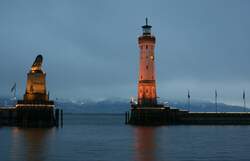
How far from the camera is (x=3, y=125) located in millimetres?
134000

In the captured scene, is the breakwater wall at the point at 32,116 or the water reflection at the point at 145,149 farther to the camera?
the breakwater wall at the point at 32,116

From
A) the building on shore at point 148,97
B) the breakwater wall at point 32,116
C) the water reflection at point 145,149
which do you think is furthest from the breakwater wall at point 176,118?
the water reflection at point 145,149

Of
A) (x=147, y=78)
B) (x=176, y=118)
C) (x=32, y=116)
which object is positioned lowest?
(x=176, y=118)

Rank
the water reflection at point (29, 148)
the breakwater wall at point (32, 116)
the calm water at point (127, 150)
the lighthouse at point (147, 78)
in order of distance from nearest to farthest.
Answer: the water reflection at point (29, 148) → the calm water at point (127, 150) → the breakwater wall at point (32, 116) → the lighthouse at point (147, 78)

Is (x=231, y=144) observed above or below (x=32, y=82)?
below

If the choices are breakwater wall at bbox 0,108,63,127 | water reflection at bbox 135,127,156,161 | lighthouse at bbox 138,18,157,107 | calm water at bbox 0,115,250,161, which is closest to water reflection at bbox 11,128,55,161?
calm water at bbox 0,115,250,161

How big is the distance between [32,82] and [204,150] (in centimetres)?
5912

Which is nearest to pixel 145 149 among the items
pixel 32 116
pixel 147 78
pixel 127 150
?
pixel 127 150

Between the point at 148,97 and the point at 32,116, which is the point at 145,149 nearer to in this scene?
the point at 32,116

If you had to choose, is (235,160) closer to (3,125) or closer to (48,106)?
(48,106)

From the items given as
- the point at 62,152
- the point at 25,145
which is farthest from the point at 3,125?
the point at 62,152

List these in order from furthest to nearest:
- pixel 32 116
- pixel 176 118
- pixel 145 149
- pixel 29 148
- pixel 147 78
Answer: pixel 176 118, pixel 147 78, pixel 32 116, pixel 145 149, pixel 29 148

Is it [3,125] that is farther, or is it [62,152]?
[3,125]

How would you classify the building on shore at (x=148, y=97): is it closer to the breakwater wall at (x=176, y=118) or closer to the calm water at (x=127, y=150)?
the breakwater wall at (x=176, y=118)
